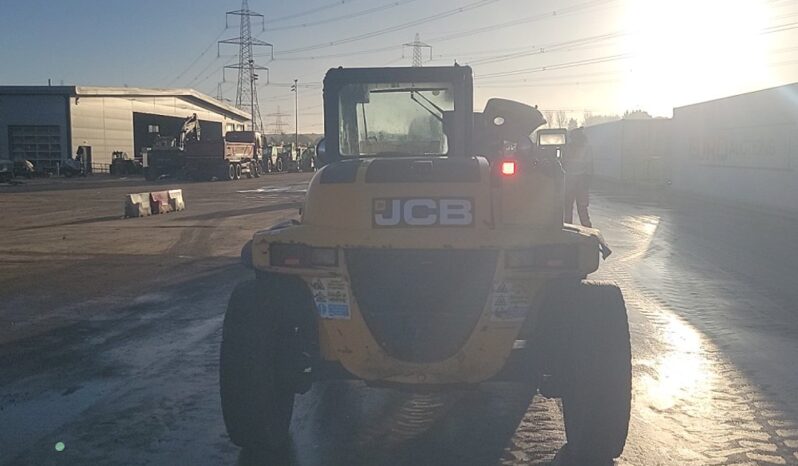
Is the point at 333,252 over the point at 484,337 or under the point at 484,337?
over

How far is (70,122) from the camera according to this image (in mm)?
63281

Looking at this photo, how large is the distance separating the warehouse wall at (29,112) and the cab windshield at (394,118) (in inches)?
2398

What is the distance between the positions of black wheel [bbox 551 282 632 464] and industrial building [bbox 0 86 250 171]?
54.4 m

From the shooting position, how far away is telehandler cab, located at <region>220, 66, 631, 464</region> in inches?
185

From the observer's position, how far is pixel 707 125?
32875mm

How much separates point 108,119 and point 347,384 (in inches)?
2616

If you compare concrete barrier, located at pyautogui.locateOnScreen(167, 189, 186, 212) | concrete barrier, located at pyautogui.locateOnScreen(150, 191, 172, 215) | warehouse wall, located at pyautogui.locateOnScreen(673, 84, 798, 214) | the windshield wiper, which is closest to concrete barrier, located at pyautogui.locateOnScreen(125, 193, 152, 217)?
→ concrete barrier, located at pyautogui.locateOnScreen(150, 191, 172, 215)

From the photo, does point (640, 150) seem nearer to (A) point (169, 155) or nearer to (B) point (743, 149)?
(B) point (743, 149)

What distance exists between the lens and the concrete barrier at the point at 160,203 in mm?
25266

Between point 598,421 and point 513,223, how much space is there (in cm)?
121

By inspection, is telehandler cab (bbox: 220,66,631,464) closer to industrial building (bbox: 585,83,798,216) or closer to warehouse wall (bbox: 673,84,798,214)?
industrial building (bbox: 585,83,798,216)

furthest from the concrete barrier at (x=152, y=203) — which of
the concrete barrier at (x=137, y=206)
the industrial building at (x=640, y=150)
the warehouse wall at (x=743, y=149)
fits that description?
the industrial building at (x=640, y=150)

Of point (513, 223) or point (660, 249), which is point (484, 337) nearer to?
point (513, 223)

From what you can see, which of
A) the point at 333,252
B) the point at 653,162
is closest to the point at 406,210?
the point at 333,252
